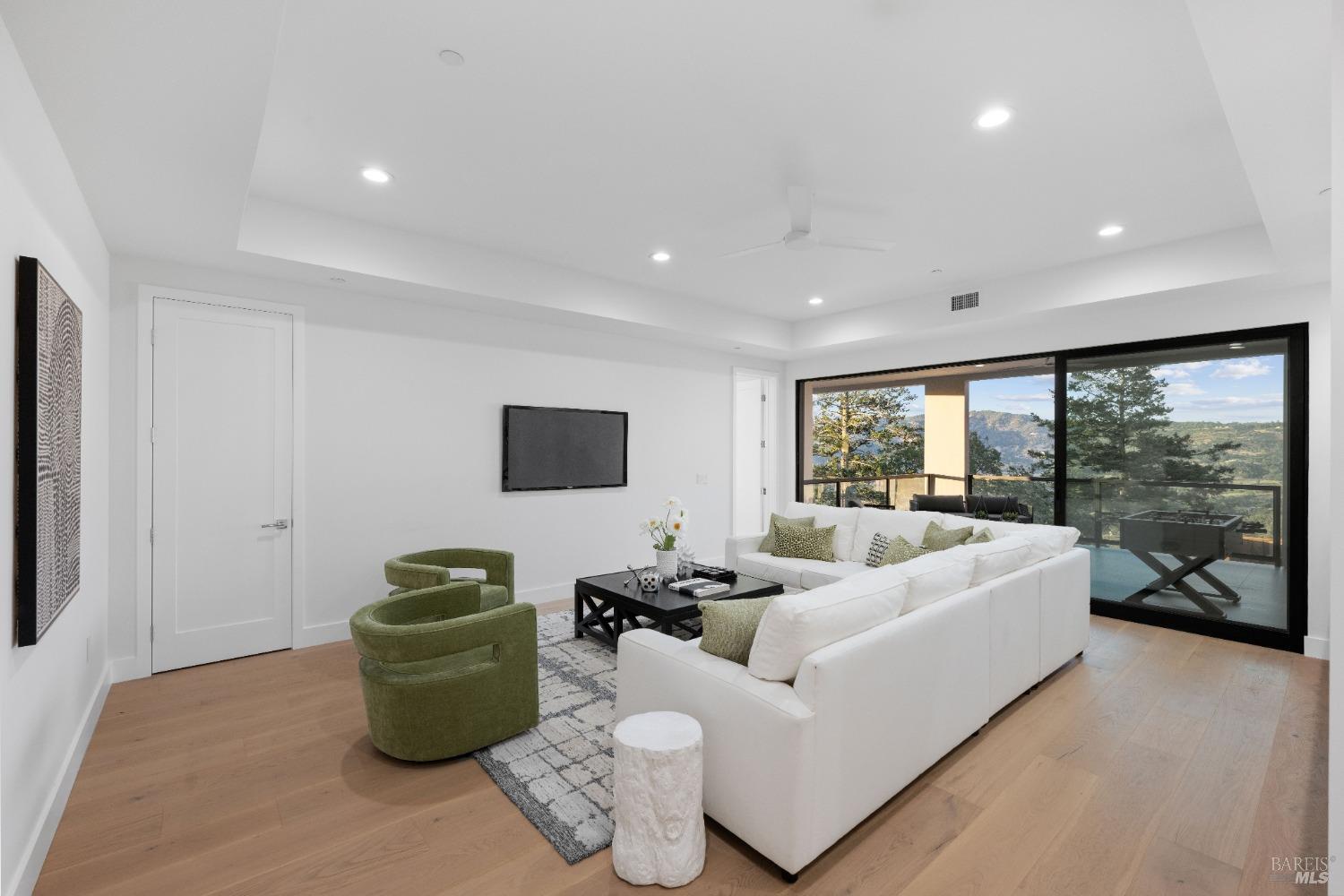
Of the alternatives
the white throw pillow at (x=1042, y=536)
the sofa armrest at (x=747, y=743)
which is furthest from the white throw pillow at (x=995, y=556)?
the sofa armrest at (x=747, y=743)

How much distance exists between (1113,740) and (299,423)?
16.1ft

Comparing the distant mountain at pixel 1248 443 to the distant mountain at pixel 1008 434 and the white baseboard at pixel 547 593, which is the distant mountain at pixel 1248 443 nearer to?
the distant mountain at pixel 1008 434

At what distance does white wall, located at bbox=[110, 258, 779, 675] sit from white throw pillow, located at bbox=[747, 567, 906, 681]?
10.8 feet

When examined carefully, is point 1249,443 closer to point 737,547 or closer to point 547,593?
point 737,547

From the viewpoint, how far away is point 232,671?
12.0ft

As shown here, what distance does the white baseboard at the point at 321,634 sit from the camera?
13.3ft

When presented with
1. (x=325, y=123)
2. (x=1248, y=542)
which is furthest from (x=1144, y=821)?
(x=325, y=123)

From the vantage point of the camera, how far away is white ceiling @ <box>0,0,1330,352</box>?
1.94 m

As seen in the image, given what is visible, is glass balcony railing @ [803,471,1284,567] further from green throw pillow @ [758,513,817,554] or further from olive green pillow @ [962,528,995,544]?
green throw pillow @ [758,513,817,554]

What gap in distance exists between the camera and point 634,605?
3670 mm

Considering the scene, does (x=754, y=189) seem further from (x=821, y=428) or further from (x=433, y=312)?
(x=821, y=428)

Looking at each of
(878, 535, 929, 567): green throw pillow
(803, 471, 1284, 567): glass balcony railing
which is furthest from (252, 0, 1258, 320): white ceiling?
(878, 535, 929, 567): green throw pillow

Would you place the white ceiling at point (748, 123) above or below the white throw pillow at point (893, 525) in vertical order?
above

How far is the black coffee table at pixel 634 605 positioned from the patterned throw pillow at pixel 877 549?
858mm
